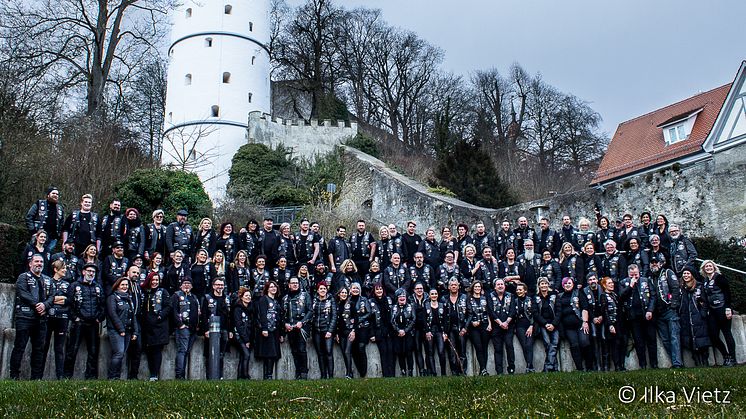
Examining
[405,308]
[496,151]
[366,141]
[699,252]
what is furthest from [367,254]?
[496,151]

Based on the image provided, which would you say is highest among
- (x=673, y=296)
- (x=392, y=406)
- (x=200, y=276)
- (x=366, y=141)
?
(x=366, y=141)

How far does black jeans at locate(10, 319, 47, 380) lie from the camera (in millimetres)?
9125

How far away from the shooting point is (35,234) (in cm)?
1052

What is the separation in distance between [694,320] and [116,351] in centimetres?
884

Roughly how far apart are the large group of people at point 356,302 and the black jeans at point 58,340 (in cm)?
1

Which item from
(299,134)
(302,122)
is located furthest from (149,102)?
(299,134)

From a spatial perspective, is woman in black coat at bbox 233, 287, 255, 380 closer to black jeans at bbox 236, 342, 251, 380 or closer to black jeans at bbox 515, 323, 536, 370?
black jeans at bbox 236, 342, 251, 380

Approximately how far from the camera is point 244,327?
1074 cm

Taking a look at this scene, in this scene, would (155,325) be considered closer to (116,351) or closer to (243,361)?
(116,351)

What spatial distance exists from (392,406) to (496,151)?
3984 cm

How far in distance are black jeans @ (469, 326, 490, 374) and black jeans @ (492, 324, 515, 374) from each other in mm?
138

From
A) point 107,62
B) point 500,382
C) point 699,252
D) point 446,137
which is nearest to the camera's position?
point 500,382

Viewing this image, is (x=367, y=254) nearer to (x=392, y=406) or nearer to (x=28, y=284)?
(x=28, y=284)

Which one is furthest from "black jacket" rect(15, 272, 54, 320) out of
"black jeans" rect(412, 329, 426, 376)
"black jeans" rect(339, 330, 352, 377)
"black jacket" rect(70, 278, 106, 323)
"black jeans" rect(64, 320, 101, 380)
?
"black jeans" rect(412, 329, 426, 376)
